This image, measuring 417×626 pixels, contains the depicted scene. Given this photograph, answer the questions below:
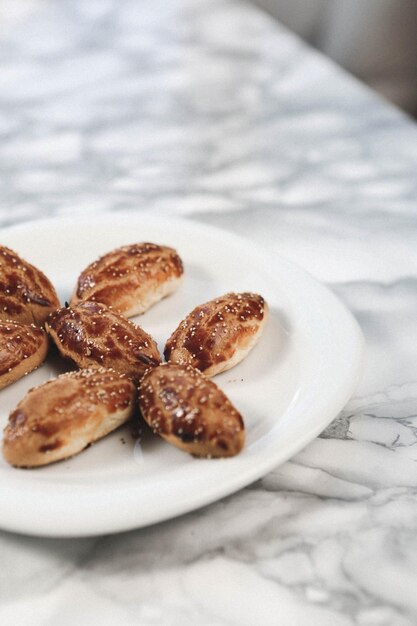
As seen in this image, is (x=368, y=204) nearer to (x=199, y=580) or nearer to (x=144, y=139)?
(x=144, y=139)

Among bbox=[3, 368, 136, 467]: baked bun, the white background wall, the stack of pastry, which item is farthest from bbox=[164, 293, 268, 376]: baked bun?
the white background wall

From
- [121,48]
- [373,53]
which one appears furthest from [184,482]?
[373,53]

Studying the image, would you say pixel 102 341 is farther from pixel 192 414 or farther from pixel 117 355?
pixel 192 414

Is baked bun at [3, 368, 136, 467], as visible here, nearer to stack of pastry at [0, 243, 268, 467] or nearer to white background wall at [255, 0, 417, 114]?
stack of pastry at [0, 243, 268, 467]

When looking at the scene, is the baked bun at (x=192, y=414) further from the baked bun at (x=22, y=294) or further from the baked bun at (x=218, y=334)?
the baked bun at (x=22, y=294)

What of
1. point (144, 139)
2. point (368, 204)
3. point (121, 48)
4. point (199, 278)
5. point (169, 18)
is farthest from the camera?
point (169, 18)

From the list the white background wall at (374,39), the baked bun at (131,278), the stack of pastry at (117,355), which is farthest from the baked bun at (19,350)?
the white background wall at (374,39)
